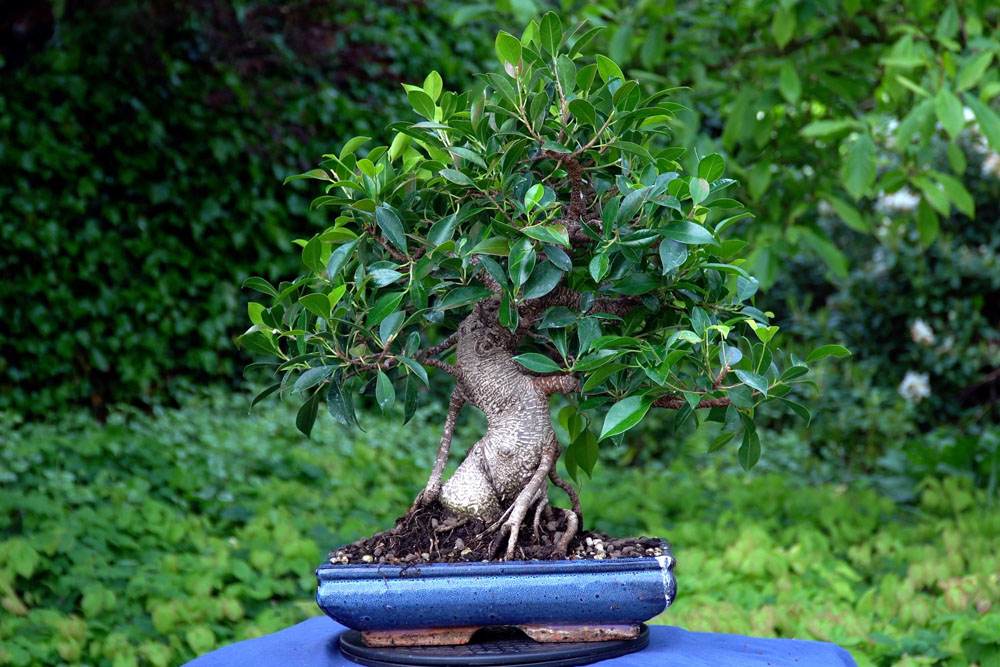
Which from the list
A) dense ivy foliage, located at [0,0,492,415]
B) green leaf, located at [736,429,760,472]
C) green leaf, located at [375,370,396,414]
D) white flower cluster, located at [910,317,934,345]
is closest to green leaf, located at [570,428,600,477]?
green leaf, located at [736,429,760,472]

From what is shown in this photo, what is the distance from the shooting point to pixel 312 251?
1.25m

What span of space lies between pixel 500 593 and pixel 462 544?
0.13 metres

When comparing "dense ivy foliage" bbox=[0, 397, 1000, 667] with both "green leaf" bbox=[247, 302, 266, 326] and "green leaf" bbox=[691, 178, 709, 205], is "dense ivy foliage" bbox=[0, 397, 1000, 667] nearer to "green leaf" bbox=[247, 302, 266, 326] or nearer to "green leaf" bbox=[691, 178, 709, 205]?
"green leaf" bbox=[247, 302, 266, 326]

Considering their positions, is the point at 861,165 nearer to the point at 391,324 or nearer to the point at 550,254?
the point at 550,254

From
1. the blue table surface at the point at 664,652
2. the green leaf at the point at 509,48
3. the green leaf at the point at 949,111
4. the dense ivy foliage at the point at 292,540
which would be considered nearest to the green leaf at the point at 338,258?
the green leaf at the point at 509,48

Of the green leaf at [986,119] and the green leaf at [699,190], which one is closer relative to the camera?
the green leaf at [699,190]

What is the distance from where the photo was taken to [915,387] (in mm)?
5184

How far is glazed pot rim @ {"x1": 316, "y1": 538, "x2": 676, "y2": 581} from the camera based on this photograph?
1.17m

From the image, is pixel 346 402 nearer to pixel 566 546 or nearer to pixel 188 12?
pixel 566 546

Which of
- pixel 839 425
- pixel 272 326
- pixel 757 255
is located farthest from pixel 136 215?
pixel 839 425

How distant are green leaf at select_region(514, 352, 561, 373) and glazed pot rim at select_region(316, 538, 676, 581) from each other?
0.27 metres

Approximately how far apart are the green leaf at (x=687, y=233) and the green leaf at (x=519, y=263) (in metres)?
0.18

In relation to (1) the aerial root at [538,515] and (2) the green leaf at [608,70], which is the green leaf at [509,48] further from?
(1) the aerial root at [538,515]

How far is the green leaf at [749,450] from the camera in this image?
1323 millimetres
